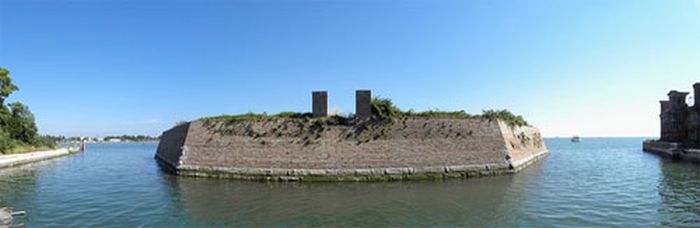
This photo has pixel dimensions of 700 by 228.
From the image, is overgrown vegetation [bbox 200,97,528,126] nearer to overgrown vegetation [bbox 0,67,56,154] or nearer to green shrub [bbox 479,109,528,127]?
green shrub [bbox 479,109,528,127]

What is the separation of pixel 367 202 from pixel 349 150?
19.5ft

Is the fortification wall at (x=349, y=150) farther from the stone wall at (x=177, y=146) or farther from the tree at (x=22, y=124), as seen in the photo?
the tree at (x=22, y=124)

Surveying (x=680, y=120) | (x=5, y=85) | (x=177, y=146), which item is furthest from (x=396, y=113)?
(x=5, y=85)

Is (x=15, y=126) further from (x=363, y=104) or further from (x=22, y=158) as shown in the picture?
(x=363, y=104)

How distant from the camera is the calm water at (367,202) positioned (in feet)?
31.0

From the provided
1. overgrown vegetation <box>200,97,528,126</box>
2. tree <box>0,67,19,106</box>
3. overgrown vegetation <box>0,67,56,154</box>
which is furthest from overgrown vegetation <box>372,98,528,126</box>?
tree <box>0,67,19,106</box>

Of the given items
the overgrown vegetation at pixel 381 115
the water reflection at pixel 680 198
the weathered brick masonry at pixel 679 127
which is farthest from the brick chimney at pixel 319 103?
the weathered brick masonry at pixel 679 127

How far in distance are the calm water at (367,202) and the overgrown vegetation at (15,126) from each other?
25927 millimetres

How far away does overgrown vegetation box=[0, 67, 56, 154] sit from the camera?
3467 centimetres

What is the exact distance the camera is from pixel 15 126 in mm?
39688

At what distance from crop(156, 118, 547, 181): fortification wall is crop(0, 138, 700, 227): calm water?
43.7 inches

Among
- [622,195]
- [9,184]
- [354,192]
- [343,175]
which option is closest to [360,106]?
[343,175]

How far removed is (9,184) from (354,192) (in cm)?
A: 1896

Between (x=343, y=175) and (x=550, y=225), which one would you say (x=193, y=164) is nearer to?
(x=343, y=175)
